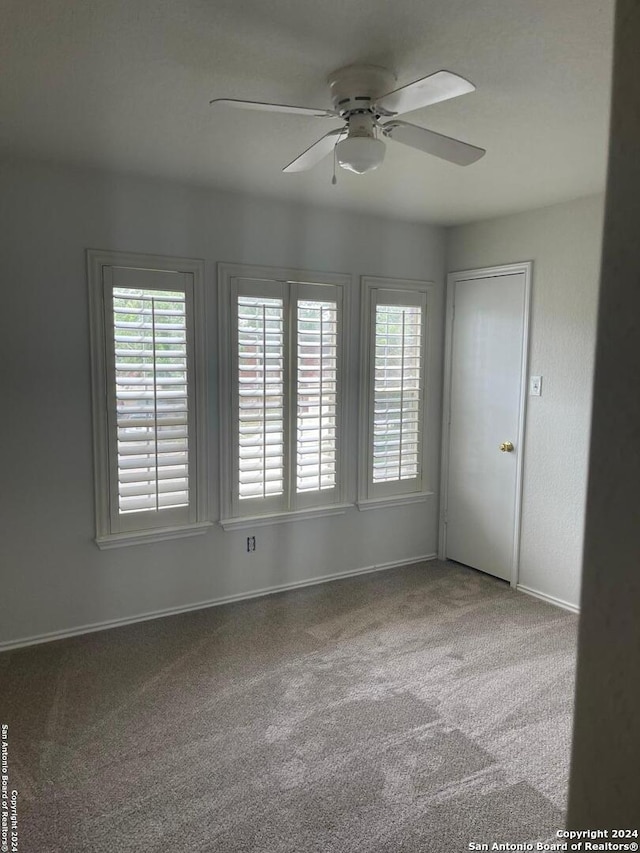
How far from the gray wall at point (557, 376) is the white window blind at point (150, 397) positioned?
223 centimetres

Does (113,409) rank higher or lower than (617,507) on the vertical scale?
lower

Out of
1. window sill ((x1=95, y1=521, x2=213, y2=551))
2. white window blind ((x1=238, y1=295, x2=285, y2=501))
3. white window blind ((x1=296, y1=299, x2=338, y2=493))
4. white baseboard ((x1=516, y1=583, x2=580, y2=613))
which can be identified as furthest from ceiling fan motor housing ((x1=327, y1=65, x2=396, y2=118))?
white baseboard ((x1=516, y1=583, x2=580, y2=613))

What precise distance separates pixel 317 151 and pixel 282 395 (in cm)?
175

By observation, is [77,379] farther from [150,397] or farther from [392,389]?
[392,389]

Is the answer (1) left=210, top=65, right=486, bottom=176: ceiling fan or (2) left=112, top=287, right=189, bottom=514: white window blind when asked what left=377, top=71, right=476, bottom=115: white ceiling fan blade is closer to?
(1) left=210, top=65, right=486, bottom=176: ceiling fan

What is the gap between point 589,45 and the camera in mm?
1786

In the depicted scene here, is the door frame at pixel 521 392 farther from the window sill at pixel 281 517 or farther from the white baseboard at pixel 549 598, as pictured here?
the window sill at pixel 281 517

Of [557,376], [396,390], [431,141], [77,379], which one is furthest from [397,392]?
[431,141]

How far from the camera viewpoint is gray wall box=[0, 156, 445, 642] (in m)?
2.98

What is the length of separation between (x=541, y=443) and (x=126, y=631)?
2790 millimetres

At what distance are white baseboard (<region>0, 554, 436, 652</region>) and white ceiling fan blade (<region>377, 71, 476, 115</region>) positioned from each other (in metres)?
2.91

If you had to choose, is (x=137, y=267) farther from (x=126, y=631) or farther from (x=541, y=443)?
(x=541, y=443)

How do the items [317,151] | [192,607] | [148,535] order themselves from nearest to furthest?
1. [317,151]
2. [148,535]
3. [192,607]

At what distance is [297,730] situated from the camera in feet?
8.04
